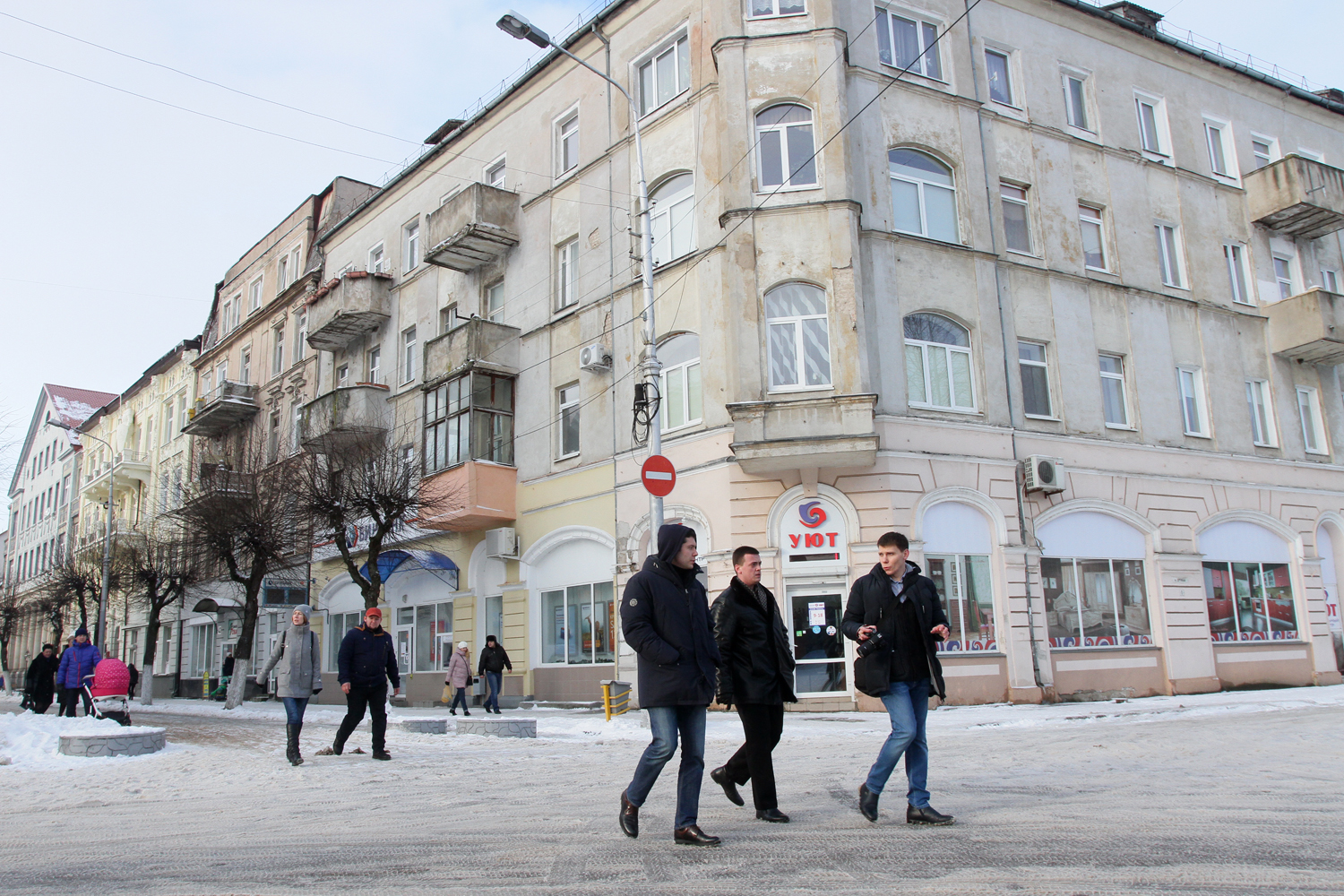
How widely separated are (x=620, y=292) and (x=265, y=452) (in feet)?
70.8

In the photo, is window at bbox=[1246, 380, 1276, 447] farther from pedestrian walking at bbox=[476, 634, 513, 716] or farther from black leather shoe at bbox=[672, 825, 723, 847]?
black leather shoe at bbox=[672, 825, 723, 847]

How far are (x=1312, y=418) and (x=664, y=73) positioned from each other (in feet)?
58.9

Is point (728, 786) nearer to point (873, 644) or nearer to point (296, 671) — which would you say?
point (873, 644)

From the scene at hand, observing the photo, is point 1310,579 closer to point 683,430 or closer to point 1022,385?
point 1022,385

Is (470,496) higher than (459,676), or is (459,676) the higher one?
(470,496)

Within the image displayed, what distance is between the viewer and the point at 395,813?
7703 millimetres

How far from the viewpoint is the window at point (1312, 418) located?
83.9 ft

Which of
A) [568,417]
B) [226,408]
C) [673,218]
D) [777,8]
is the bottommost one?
[568,417]

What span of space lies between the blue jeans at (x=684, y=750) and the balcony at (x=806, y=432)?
12621mm

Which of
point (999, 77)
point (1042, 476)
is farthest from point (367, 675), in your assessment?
point (999, 77)

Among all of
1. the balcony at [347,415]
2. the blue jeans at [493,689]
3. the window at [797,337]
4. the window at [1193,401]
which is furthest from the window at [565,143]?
the window at [1193,401]

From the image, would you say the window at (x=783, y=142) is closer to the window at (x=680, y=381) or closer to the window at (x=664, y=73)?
the window at (x=664, y=73)

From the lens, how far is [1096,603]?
21.1 meters

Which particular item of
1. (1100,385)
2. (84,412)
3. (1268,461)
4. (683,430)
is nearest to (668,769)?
(683,430)
